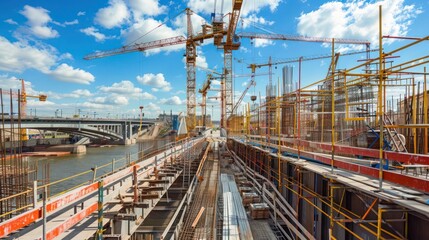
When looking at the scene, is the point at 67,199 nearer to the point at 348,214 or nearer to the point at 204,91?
the point at 348,214

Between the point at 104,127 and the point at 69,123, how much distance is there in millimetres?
11694

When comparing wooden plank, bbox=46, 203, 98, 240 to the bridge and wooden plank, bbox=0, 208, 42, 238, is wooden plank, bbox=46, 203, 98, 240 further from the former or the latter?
the bridge

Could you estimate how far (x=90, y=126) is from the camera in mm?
45750

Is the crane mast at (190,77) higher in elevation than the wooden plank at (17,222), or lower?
higher

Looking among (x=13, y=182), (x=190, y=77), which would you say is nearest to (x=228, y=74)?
(x=190, y=77)

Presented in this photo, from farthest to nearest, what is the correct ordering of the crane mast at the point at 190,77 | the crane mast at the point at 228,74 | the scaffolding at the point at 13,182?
the crane mast at the point at 190,77, the crane mast at the point at 228,74, the scaffolding at the point at 13,182

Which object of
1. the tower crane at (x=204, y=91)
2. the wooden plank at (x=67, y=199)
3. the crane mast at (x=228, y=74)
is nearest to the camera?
the wooden plank at (x=67, y=199)

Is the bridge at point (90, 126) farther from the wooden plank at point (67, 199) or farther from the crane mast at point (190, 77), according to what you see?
the wooden plank at point (67, 199)

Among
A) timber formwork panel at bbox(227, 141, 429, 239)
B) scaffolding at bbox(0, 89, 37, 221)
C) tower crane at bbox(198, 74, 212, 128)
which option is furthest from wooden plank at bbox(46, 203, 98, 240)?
tower crane at bbox(198, 74, 212, 128)

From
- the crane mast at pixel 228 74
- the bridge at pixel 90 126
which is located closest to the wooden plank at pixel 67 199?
the crane mast at pixel 228 74

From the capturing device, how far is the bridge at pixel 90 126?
120 feet

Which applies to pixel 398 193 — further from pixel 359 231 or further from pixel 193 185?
pixel 193 185

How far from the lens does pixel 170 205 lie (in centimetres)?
1255

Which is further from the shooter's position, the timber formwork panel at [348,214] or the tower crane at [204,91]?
the tower crane at [204,91]
